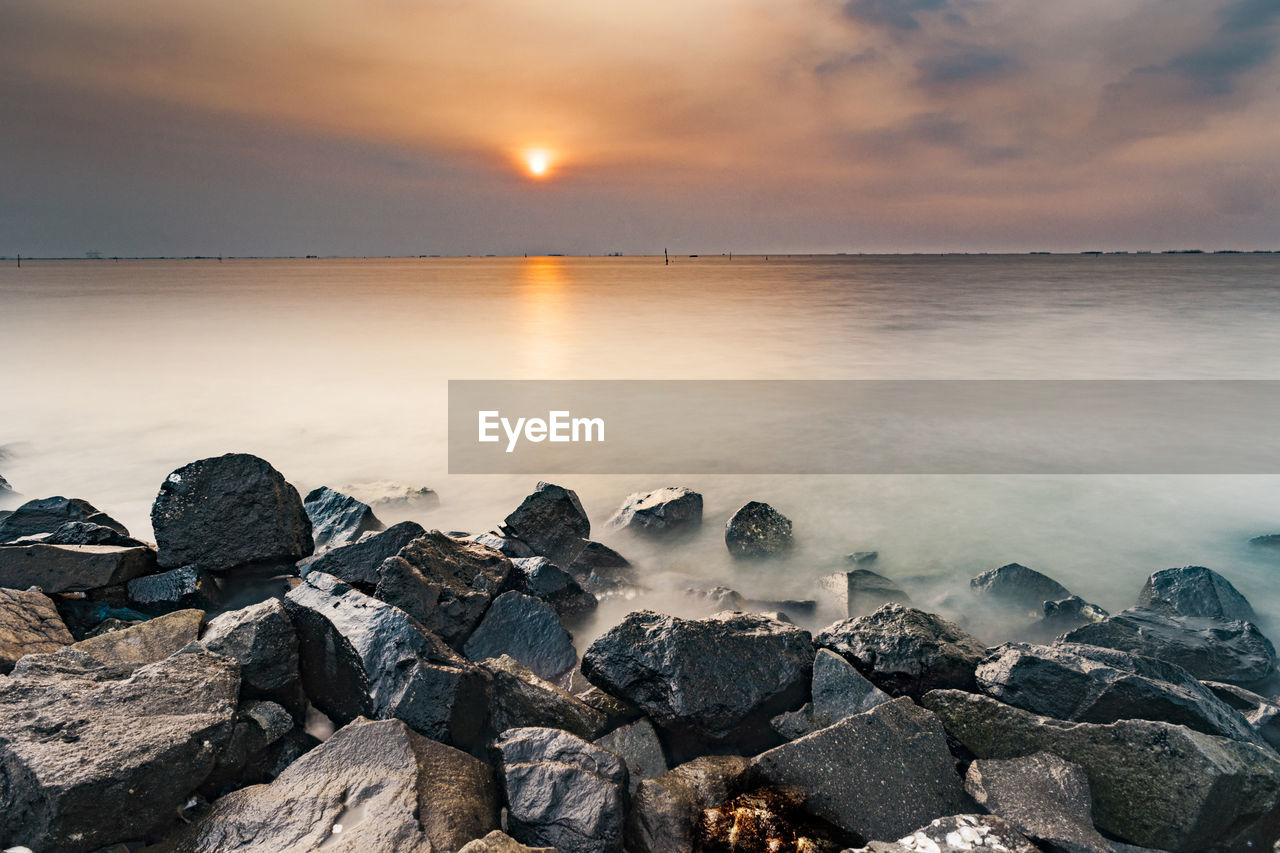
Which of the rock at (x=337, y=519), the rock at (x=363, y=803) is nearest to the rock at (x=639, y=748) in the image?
the rock at (x=363, y=803)

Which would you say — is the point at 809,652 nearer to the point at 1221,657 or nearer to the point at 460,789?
the point at 460,789

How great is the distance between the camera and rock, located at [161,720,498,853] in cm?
233

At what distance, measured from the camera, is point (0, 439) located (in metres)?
9.97

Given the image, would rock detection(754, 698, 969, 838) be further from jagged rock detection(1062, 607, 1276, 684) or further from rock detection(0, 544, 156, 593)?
rock detection(0, 544, 156, 593)

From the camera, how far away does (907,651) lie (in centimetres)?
344

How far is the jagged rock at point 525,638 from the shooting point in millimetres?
3926

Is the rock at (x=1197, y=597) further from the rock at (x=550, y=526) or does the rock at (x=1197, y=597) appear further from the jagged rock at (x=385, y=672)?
the jagged rock at (x=385, y=672)

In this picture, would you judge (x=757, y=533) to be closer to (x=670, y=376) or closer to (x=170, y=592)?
(x=170, y=592)

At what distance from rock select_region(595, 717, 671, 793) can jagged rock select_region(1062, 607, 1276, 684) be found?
2.69 m

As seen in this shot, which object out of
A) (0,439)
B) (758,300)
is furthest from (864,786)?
(758,300)

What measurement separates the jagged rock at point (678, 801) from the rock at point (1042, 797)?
35.7 inches

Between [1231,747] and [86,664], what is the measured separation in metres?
4.70

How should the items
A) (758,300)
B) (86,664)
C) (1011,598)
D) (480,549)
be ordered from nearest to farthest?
(86,664), (480,549), (1011,598), (758,300)

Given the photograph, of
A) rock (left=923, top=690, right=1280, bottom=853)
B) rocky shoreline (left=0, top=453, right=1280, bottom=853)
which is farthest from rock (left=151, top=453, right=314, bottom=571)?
rock (left=923, top=690, right=1280, bottom=853)
